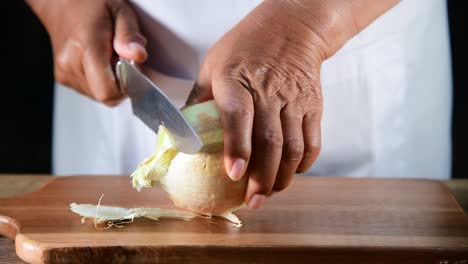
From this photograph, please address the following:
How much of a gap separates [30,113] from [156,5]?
4.31ft

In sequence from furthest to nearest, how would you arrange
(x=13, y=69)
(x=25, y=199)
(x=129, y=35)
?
1. (x=13, y=69)
2. (x=129, y=35)
3. (x=25, y=199)

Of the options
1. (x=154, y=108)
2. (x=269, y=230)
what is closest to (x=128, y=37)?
(x=154, y=108)

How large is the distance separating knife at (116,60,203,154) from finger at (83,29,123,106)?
3 centimetres

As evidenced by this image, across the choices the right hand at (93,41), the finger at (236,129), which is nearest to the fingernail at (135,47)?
the right hand at (93,41)

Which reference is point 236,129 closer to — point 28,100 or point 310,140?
point 310,140

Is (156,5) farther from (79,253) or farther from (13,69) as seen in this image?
(13,69)

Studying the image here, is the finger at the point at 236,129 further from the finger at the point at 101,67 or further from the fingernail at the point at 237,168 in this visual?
the finger at the point at 101,67

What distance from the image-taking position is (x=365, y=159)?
198 centimetres

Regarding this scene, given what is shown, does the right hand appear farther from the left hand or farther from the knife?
the left hand

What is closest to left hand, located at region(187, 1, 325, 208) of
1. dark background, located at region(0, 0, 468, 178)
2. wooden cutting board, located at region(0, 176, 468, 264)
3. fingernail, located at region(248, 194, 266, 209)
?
fingernail, located at region(248, 194, 266, 209)

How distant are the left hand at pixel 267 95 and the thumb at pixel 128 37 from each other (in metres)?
0.30

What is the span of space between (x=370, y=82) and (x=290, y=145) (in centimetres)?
64

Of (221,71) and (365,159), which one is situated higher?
(221,71)

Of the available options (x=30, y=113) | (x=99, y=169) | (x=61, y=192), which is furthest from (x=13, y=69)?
(x=61, y=192)
